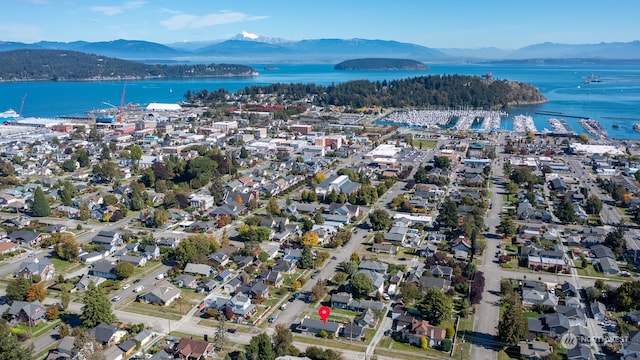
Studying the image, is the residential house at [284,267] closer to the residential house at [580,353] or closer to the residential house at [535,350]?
the residential house at [535,350]

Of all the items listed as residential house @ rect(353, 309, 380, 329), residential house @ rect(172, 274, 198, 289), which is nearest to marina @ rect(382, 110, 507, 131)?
residential house @ rect(172, 274, 198, 289)

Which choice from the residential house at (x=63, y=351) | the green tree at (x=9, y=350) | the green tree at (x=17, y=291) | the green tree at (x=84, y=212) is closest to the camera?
the green tree at (x=9, y=350)

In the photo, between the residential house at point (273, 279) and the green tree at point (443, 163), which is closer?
the residential house at point (273, 279)

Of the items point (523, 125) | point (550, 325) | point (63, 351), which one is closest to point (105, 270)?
point (63, 351)

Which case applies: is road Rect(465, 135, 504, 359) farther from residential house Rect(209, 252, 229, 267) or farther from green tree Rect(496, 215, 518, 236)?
residential house Rect(209, 252, 229, 267)

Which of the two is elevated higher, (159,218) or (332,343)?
(159,218)

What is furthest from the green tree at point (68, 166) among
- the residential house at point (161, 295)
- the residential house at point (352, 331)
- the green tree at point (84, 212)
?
the residential house at point (352, 331)

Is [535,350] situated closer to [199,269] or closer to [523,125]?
[199,269]
